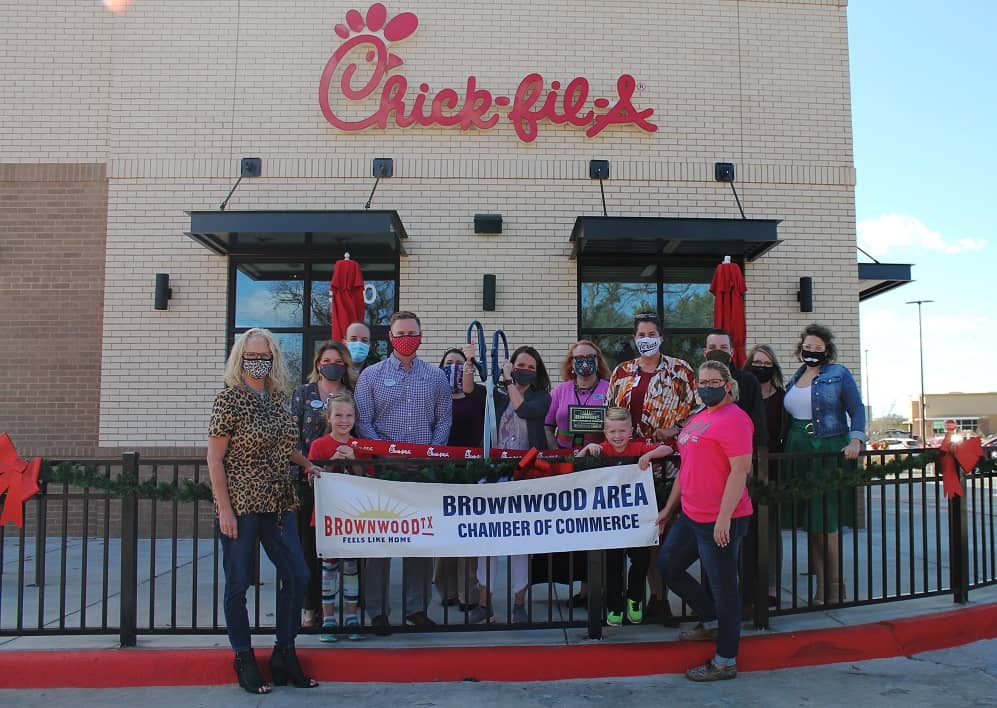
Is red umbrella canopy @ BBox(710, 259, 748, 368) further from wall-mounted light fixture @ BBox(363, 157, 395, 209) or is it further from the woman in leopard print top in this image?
the woman in leopard print top

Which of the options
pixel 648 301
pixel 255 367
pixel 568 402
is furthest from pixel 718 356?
pixel 648 301

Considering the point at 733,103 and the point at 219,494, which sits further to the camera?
the point at 733,103

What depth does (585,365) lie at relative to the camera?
18.9 feet

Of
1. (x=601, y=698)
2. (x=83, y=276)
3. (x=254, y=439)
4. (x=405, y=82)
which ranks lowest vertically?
(x=601, y=698)

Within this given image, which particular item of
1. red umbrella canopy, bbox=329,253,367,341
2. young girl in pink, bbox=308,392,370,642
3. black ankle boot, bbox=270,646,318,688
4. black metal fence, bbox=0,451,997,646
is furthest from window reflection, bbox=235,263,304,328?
black ankle boot, bbox=270,646,318,688

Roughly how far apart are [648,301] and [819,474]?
4668mm

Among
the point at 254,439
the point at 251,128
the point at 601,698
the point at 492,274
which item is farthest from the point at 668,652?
the point at 251,128

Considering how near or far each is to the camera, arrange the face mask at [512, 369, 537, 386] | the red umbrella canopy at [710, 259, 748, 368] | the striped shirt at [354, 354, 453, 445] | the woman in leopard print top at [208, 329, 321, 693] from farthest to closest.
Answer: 1. the red umbrella canopy at [710, 259, 748, 368]
2. the face mask at [512, 369, 537, 386]
3. the striped shirt at [354, 354, 453, 445]
4. the woman in leopard print top at [208, 329, 321, 693]

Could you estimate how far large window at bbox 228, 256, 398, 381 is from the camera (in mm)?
9484

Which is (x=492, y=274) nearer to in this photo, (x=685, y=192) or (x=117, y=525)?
(x=685, y=192)

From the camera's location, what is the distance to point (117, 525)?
902 cm

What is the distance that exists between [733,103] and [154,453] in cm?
844

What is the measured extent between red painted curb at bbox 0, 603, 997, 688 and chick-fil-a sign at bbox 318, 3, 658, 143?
6.61 meters

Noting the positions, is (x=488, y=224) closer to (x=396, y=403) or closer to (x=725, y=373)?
(x=396, y=403)
